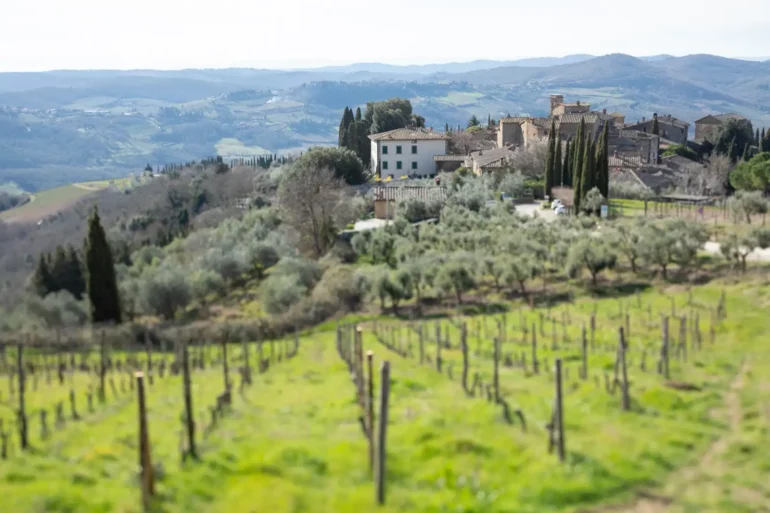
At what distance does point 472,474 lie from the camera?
13.5m

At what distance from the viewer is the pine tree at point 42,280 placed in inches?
1826

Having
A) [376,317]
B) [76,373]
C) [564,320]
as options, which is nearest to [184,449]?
[76,373]

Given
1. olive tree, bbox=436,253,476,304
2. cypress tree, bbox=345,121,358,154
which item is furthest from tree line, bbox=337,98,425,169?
olive tree, bbox=436,253,476,304

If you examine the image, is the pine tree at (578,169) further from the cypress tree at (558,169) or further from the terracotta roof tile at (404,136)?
the terracotta roof tile at (404,136)

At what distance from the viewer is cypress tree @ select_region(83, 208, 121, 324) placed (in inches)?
1416

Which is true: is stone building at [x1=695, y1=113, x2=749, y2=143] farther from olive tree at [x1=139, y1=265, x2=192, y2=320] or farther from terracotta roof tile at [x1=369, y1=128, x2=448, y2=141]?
olive tree at [x1=139, y1=265, x2=192, y2=320]

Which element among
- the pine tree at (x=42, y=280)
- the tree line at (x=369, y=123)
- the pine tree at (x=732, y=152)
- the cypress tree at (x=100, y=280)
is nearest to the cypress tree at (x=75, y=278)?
the pine tree at (x=42, y=280)

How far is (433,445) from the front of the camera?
48.3 feet

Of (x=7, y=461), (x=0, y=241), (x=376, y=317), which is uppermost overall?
(x=7, y=461)

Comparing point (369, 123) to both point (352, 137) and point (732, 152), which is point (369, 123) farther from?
point (732, 152)

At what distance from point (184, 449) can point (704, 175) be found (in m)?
67.0

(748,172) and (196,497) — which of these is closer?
(196,497)

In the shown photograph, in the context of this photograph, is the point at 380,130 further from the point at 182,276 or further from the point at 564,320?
the point at 564,320

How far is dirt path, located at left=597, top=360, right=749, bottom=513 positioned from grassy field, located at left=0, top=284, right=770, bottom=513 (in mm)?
43
